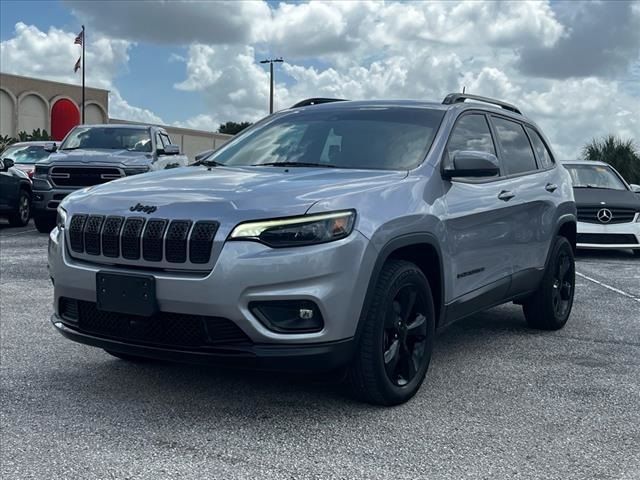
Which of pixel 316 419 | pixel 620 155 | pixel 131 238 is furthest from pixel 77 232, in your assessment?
pixel 620 155

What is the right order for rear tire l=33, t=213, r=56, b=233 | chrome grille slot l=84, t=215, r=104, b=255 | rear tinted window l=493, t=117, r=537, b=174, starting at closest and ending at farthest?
chrome grille slot l=84, t=215, r=104, b=255 → rear tinted window l=493, t=117, r=537, b=174 → rear tire l=33, t=213, r=56, b=233

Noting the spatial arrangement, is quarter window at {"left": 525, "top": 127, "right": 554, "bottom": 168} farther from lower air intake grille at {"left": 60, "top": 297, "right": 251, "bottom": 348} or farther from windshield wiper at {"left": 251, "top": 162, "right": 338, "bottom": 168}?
lower air intake grille at {"left": 60, "top": 297, "right": 251, "bottom": 348}

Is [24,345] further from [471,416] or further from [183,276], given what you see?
[471,416]

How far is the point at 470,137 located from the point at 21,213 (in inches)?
487

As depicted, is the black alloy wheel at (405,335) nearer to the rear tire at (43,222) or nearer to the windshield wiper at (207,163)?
the windshield wiper at (207,163)

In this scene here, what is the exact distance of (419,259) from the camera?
4.75 m

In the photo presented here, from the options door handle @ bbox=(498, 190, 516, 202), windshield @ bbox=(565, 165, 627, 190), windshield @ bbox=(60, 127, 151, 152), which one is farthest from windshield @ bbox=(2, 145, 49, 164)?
door handle @ bbox=(498, 190, 516, 202)

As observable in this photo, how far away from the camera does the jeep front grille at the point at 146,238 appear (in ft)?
12.7

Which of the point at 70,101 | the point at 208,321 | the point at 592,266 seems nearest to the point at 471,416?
the point at 208,321

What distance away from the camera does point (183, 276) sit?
153 inches

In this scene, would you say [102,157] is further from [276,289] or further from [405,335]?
[276,289]

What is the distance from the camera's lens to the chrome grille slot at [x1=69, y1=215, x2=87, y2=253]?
427 centimetres

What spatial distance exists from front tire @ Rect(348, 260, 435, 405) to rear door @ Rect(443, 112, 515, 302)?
40 centimetres

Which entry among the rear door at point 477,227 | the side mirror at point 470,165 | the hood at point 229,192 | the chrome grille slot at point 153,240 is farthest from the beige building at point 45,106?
the chrome grille slot at point 153,240
